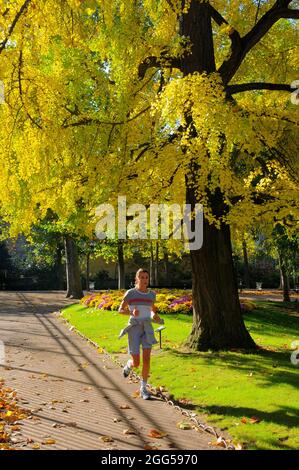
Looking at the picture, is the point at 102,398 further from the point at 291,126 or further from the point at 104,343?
the point at 291,126

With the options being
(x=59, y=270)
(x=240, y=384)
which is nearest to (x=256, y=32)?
(x=240, y=384)

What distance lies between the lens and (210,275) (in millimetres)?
11125

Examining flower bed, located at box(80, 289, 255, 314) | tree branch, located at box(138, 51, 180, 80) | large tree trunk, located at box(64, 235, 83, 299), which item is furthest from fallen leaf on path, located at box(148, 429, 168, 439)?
large tree trunk, located at box(64, 235, 83, 299)

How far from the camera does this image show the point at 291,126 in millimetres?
11617

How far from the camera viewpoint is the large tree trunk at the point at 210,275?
1097 cm

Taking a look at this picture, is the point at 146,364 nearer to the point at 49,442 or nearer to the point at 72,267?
the point at 49,442

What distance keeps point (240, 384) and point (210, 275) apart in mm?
3403

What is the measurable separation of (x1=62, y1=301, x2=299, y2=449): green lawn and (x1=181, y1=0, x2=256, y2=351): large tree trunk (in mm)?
480

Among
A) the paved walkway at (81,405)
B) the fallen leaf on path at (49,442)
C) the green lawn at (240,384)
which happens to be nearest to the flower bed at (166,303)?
the green lawn at (240,384)

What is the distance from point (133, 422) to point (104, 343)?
6.94 meters

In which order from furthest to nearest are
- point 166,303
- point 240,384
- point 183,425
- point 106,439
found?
point 166,303 → point 240,384 → point 183,425 → point 106,439

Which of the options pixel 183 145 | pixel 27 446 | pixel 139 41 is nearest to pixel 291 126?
pixel 183 145

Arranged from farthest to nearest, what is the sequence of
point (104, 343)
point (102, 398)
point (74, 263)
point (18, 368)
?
point (74, 263), point (104, 343), point (18, 368), point (102, 398)

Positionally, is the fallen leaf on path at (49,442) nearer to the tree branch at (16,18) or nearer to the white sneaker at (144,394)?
the white sneaker at (144,394)
